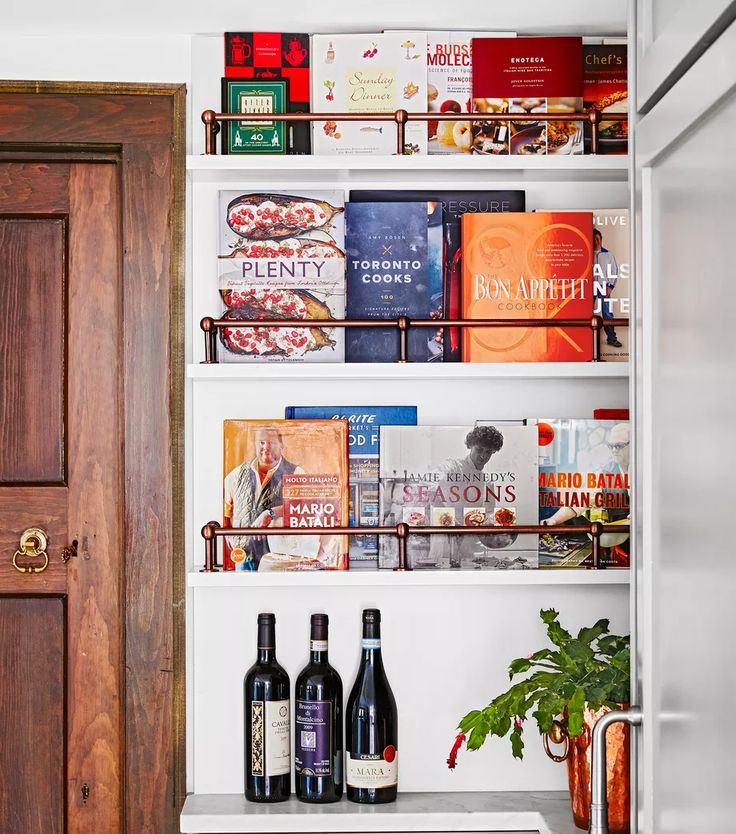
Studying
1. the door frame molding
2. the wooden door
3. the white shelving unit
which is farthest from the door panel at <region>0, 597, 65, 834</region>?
the white shelving unit

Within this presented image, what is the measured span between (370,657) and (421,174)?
0.91m

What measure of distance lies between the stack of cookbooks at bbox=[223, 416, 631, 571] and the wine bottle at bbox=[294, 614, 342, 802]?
164 millimetres

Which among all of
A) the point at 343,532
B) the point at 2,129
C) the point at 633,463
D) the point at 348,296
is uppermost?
the point at 2,129

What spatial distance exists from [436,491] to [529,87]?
0.78 meters

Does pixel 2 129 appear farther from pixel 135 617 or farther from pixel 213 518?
pixel 135 617

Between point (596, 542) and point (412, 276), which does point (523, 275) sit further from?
point (596, 542)

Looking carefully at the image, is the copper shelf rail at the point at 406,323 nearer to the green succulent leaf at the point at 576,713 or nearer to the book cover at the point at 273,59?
the book cover at the point at 273,59

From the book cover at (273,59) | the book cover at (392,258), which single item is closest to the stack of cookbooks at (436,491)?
the book cover at (392,258)

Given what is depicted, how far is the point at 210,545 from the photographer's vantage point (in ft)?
5.80

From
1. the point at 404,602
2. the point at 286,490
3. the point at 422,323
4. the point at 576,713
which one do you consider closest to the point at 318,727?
the point at 404,602

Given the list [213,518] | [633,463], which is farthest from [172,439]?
[633,463]

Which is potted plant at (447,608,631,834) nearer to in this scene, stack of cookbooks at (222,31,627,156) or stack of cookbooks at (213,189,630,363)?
stack of cookbooks at (213,189,630,363)

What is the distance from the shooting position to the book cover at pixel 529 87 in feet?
6.11

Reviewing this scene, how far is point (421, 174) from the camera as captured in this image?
1.86 meters
